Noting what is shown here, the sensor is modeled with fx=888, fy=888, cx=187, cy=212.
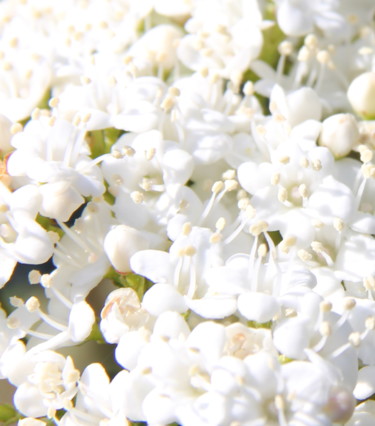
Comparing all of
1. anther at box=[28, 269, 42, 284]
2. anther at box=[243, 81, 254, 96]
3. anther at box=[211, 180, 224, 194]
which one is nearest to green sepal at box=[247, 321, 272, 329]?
anther at box=[211, 180, 224, 194]

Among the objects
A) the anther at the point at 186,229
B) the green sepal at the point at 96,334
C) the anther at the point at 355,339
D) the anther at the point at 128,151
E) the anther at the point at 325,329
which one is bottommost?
the green sepal at the point at 96,334

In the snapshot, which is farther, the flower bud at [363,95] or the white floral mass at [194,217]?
the flower bud at [363,95]

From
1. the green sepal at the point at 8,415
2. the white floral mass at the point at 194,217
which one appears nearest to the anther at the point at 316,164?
the white floral mass at the point at 194,217

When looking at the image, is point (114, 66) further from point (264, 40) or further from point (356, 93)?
point (356, 93)

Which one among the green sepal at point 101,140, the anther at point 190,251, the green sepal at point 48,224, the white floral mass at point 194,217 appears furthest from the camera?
the green sepal at point 101,140

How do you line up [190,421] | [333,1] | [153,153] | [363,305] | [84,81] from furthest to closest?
[333,1], [84,81], [153,153], [363,305], [190,421]

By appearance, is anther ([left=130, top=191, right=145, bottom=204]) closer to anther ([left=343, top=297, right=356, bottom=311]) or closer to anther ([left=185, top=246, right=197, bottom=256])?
anther ([left=185, top=246, right=197, bottom=256])

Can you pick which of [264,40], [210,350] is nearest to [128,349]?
[210,350]

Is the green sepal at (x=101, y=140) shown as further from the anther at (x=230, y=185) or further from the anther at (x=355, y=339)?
the anther at (x=355, y=339)

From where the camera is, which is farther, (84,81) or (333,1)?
(333,1)
